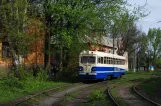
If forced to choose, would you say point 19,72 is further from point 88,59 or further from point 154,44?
point 154,44

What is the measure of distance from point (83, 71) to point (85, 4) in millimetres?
5832

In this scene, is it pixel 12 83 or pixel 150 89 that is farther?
pixel 150 89

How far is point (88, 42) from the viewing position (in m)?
30.1

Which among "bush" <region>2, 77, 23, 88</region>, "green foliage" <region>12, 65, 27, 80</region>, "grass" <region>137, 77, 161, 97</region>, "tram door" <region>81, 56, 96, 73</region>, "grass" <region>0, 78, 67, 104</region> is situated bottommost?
"grass" <region>137, 77, 161, 97</region>

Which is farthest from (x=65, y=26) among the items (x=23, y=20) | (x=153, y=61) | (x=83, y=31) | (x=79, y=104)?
(x=153, y=61)

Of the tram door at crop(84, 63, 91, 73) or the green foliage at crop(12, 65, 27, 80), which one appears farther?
the tram door at crop(84, 63, 91, 73)

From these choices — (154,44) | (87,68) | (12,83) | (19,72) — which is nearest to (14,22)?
(19,72)

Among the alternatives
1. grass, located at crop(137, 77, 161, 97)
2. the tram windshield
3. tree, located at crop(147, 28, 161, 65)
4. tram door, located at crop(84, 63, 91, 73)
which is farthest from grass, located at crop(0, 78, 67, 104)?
tree, located at crop(147, 28, 161, 65)

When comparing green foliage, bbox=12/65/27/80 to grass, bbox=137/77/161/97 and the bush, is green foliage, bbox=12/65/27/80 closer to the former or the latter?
the bush

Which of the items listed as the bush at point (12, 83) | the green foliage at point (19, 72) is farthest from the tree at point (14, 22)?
the bush at point (12, 83)

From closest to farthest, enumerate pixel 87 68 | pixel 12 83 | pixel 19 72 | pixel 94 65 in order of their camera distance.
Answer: pixel 12 83, pixel 19 72, pixel 94 65, pixel 87 68

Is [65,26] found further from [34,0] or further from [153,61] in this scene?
[153,61]

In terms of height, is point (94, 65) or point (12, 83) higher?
point (94, 65)

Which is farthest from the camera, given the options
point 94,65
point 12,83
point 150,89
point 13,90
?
point 94,65
